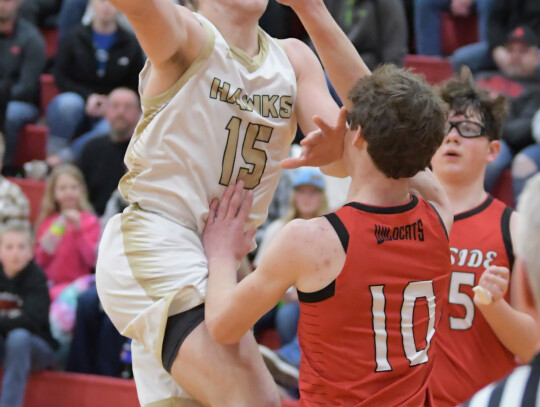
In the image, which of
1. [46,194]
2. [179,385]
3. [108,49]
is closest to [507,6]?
[108,49]

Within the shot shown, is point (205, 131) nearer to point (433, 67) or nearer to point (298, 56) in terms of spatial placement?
point (298, 56)

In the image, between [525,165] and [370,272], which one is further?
[525,165]

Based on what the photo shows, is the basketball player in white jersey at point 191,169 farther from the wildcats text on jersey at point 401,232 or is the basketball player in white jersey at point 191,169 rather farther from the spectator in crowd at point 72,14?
the spectator in crowd at point 72,14

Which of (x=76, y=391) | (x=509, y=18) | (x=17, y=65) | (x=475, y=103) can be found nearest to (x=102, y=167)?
(x=17, y=65)

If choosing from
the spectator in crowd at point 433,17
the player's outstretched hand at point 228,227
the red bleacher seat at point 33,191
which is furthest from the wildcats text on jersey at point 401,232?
the spectator in crowd at point 433,17

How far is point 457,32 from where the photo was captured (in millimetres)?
8547

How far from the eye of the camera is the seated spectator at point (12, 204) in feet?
22.2

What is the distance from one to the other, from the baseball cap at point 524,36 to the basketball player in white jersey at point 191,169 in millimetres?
3983

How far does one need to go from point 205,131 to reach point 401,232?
0.74m

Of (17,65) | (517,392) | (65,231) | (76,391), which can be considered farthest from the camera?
(17,65)

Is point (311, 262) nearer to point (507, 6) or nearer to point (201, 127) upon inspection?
point (201, 127)

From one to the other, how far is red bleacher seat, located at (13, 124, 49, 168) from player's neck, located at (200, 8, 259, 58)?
5318 mm

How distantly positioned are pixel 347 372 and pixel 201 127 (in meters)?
0.91

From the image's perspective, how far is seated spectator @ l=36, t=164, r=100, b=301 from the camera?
6.45 metres
